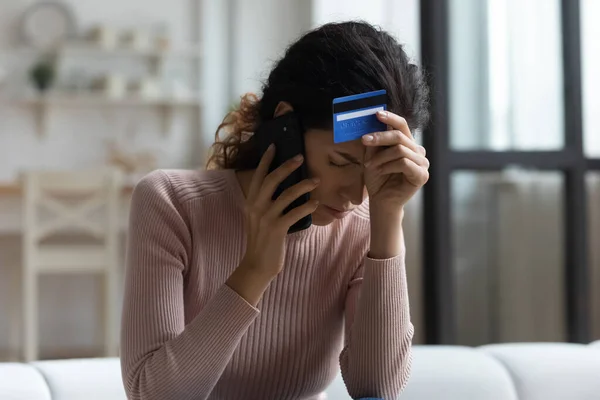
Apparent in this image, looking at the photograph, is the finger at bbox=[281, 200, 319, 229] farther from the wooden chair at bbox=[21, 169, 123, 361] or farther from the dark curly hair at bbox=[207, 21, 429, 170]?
the wooden chair at bbox=[21, 169, 123, 361]

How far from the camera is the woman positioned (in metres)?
0.91

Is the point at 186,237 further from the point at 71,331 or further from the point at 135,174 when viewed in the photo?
the point at 71,331

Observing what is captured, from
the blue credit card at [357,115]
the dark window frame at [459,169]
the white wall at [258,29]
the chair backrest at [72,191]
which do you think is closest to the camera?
the blue credit card at [357,115]

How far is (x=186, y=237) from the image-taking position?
100 centimetres

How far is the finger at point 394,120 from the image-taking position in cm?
91

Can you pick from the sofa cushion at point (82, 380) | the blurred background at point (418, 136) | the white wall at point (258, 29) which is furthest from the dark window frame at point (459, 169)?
the white wall at point (258, 29)

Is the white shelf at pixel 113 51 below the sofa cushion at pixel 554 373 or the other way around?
the other way around

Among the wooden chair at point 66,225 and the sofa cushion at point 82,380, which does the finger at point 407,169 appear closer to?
the sofa cushion at point 82,380

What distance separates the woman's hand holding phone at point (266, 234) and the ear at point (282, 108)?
9cm

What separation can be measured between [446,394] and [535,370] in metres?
0.15

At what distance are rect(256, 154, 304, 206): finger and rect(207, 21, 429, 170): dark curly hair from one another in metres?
0.06

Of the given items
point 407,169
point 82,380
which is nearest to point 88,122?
point 82,380

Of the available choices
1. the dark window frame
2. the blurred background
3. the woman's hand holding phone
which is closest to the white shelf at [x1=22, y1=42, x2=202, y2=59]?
the blurred background

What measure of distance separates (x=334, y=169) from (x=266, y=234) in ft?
0.39
